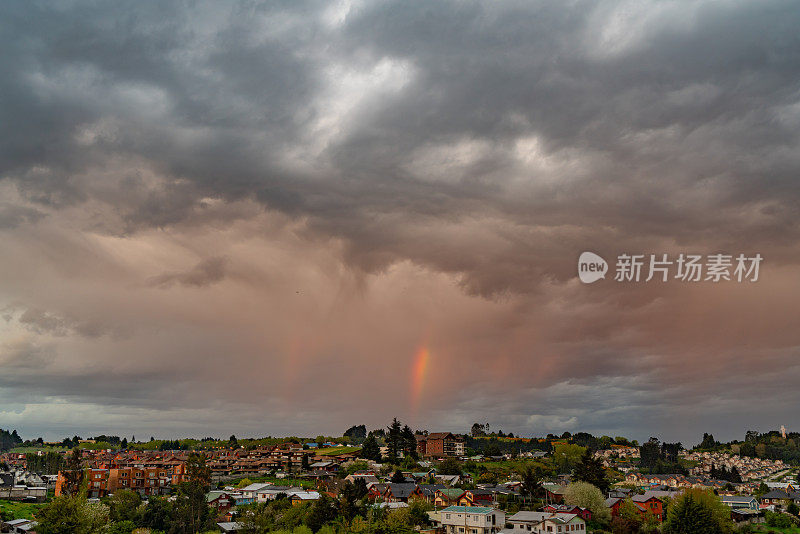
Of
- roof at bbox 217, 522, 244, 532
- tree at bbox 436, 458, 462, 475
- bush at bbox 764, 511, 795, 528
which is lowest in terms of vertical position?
roof at bbox 217, 522, 244, 532

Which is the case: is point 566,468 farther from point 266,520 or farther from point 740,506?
point 266,520

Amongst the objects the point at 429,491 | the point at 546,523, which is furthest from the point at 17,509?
the point at 546,523

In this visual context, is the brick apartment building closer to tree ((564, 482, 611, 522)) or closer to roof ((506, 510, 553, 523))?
roof ((506, 510, 553, 523))

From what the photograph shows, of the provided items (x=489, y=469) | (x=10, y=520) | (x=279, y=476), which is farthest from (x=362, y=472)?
(x=10, y=520)

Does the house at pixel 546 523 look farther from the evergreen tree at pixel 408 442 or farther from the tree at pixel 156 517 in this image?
the evergreen tree at pixel 408 442

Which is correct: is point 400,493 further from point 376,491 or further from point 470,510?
Answer: point 470,510

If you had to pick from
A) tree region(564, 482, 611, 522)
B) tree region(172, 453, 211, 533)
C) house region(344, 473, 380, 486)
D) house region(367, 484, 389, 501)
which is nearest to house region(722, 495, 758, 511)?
tree region(564, 482, 611, 522)
